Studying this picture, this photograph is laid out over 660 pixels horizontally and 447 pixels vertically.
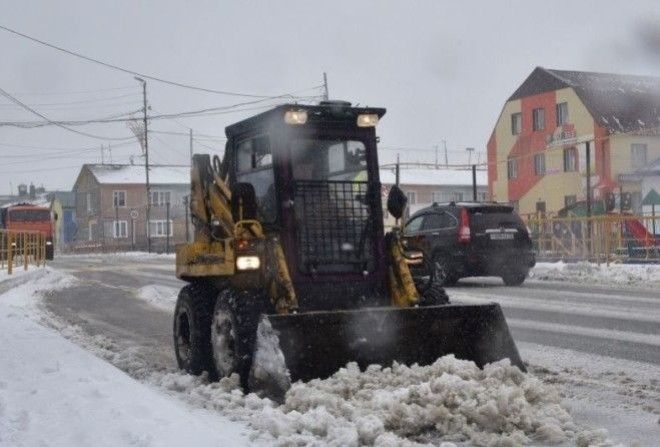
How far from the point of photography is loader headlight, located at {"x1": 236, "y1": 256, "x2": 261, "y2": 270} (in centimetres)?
696

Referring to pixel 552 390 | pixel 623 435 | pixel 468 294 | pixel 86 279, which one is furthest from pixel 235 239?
pixel 86 279

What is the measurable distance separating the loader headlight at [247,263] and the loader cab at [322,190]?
15.6 inches

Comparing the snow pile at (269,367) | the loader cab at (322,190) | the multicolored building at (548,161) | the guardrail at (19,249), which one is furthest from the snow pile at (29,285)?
the multicolored building at (548,161)

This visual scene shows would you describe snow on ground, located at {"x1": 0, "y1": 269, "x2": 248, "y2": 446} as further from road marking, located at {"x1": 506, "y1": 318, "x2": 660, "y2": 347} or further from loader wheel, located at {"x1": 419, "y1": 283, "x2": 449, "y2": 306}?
road marking, located at {"x1": 506, "y1": 318, "x2": 660, "y2": 347}

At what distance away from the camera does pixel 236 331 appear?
682 cm

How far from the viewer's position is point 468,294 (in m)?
16.2

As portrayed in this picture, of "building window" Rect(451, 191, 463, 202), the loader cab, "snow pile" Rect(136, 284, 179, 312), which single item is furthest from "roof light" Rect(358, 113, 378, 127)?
"building window" Rect(451, 191, 463, 202)

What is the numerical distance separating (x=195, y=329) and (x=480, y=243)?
10.9 meters

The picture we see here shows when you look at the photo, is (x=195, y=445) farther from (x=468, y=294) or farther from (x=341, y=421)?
(x=468, y=294)

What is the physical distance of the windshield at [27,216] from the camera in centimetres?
4222

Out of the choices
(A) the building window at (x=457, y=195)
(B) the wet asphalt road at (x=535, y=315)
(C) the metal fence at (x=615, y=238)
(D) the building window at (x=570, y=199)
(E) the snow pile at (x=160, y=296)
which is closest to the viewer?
(B) the wet asphalt road at (x=535, y=315)

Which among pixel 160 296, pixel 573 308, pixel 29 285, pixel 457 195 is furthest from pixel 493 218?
pixel 457 195

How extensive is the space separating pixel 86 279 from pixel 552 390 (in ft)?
65.4

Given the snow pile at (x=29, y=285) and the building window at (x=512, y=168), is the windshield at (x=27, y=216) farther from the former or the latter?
the building window at (x=512, y=168)
